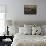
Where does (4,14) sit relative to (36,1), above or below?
below

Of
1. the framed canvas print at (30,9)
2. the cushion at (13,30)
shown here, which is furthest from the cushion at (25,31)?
the framed canvas print at (30,9)

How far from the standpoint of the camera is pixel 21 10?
17.1 ft

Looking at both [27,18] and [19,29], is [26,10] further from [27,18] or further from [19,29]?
[19,29]

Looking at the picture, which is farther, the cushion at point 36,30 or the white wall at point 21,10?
the white wall at point 21,10

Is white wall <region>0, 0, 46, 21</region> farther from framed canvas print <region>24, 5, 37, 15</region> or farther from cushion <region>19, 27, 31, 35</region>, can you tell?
cushion <region>19, 27, 31, 35</region>

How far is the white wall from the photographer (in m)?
5.21

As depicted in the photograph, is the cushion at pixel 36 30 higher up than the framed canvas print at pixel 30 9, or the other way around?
the framed canvas print at pixel 30 9

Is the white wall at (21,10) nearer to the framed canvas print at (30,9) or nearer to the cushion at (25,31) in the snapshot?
the framed canvas print at (30,9)

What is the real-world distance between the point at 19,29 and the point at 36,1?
1395mm

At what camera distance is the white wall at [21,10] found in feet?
17.1

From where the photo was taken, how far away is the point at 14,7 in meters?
5.21

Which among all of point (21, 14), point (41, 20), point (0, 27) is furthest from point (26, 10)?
point (0, 27)

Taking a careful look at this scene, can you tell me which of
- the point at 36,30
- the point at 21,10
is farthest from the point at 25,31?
the point at 21,10

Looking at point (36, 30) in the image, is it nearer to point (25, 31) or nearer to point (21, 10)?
point (25, 31)
